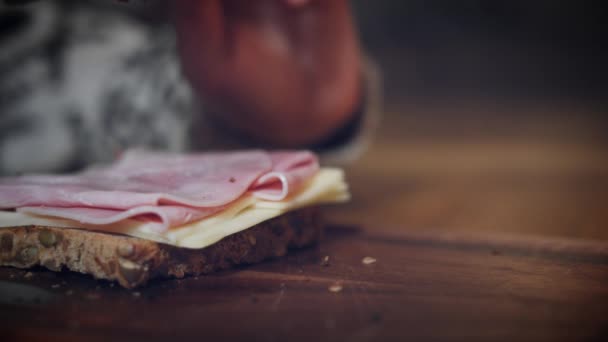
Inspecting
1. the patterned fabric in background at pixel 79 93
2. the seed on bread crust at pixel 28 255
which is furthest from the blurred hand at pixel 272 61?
the seed on bread crust at pixel 28 255

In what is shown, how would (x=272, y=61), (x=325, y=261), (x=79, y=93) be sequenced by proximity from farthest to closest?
(x=79, y=93)
(x=272, y=61)
(x=325, y=261)

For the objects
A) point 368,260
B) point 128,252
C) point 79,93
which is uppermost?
point 79,93

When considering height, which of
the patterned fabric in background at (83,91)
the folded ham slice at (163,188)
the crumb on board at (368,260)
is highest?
the patterned fabric in background at (83,91)

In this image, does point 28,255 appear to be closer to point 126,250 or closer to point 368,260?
point 126,250

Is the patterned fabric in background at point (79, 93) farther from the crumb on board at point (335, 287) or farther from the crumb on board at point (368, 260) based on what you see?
the crumb on board at point (335, 287)

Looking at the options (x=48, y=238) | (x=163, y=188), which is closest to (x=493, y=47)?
(x=163, y=188)

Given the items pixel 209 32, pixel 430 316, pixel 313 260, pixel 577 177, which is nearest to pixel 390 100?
pixel 577 177
